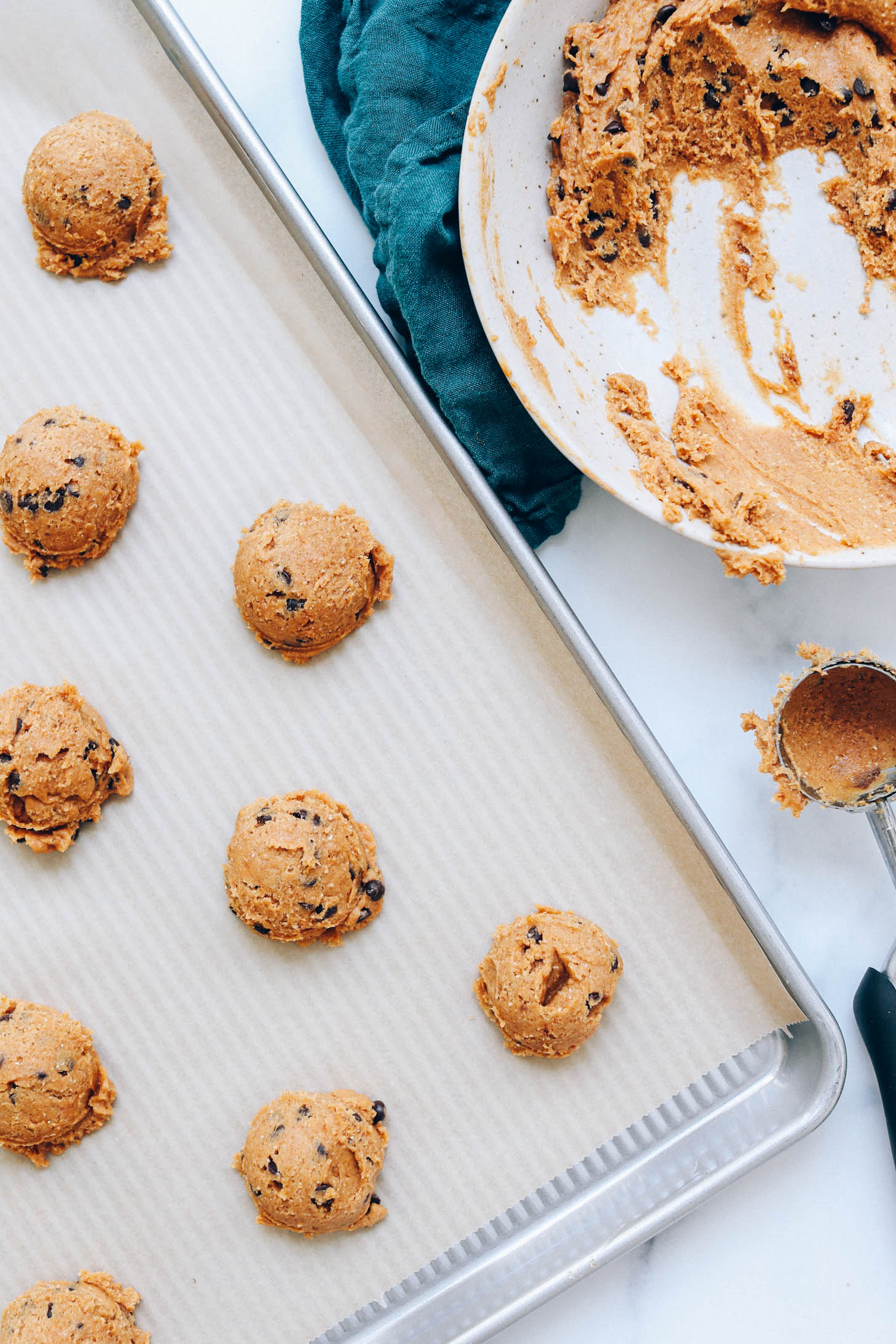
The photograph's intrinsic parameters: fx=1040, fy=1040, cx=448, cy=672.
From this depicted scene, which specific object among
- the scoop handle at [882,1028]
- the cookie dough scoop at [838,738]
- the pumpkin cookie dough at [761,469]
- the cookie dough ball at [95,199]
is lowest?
the scoop handle at [882,1028]

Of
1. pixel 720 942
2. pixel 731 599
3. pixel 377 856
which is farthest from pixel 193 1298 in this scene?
pixel 731 599

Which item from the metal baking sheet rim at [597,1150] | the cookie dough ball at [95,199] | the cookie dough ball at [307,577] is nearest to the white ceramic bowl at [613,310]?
the metal baking sheet rim at [597,1150]

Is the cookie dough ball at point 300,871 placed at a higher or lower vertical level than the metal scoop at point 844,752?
higher

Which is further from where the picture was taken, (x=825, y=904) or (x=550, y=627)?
(x=825, y=904)

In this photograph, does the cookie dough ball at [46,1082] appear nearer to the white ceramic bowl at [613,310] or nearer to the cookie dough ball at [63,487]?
the cookie dough ball at [63,487]

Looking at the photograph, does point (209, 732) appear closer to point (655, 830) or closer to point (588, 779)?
point (588, 779)

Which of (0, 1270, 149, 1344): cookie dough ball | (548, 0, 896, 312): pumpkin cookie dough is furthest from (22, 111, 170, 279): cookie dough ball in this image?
(0, 1270, 149, 1344): cookie dough ball

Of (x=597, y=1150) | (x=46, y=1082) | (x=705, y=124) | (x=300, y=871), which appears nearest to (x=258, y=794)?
(x=300, y=871)
